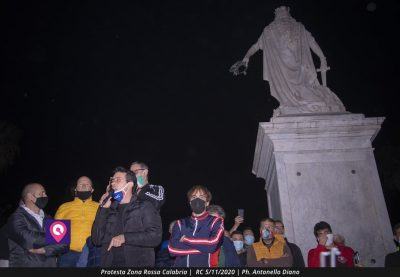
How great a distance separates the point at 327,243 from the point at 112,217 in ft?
8.93

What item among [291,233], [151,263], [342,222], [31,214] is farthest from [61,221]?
[342,222]

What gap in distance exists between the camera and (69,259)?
15.6 ft

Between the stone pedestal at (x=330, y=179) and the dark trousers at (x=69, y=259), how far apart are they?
9.82 ft

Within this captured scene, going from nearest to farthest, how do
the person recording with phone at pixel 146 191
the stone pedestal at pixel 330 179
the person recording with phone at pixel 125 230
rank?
1. the person recording with phone at pixel 125 230
2. the person recording with phone at pixel 146 191
3. the stone pedestal at pixel 330 179

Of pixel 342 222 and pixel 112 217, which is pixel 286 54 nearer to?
pixel 342 222

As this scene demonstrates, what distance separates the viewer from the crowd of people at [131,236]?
13.1 feet

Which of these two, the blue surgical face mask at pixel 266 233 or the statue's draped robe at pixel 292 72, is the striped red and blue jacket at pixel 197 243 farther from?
the statue's draped robe at pixel 292 72

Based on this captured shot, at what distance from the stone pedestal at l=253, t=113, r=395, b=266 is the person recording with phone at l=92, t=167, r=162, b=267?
2533 millimetres

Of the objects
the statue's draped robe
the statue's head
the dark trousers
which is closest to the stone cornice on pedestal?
the statue's draped robe

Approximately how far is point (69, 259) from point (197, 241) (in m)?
1.74

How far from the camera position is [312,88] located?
7199 mm

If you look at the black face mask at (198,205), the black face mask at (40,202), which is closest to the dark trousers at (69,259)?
the black face mask at (40,202)

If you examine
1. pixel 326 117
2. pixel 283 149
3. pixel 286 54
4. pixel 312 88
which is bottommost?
pixel 283 149

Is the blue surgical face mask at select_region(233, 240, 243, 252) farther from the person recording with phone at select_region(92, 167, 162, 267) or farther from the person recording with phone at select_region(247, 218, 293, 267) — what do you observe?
the person recording with phone at select_region(92, 167, 162, 267)
